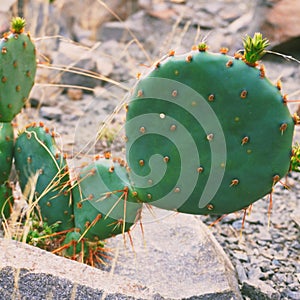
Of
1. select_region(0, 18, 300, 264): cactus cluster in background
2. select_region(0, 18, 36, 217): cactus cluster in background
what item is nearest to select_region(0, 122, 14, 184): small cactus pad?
select_region(0, 18, 36, 217): cactus cluster in background

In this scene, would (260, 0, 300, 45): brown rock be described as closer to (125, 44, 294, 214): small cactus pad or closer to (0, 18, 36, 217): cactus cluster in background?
(0, 18, 36, 217): cactus cluster in background

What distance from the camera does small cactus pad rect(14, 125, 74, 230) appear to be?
7.78 feet

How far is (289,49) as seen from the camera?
5.41 m

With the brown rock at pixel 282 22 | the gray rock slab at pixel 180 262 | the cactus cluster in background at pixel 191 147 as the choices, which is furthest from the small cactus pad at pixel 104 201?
the brown rock at pixel 282 22

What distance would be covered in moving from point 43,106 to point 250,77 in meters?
2.61

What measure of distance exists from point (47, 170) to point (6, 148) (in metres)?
0.19

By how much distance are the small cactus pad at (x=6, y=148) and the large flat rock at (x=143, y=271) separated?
45 cm

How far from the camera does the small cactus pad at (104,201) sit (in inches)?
86.8

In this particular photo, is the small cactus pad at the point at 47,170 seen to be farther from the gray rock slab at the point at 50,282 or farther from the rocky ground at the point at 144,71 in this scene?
the gray rock slab at the point at 50,282

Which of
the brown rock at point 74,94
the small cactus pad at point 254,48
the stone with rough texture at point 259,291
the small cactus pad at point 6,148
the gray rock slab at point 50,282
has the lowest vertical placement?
the stone with rough texture at point 259,291

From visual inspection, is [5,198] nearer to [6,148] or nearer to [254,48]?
[6,148]

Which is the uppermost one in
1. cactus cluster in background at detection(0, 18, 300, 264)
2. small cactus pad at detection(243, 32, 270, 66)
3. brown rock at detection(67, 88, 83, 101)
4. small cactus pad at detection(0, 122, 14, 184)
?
small cactus pad at detection(243, 32, 270, 66)

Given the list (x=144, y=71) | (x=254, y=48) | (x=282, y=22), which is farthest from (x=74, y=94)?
(x=254, y=48)

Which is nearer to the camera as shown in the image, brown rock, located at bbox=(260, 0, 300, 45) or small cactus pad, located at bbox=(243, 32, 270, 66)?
small cactus pad, located at bbox=(243, 32, 270, 66)
